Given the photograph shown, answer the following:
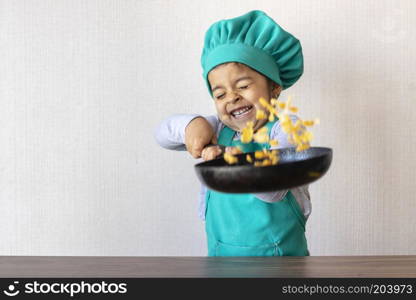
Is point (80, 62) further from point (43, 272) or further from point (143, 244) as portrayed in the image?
point (43, 272)

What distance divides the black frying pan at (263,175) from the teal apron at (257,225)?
334mm

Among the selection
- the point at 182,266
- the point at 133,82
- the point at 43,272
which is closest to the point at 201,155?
the point at 182,266

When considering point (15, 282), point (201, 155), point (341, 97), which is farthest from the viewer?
point (341, 97)

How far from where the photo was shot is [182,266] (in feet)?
2.59

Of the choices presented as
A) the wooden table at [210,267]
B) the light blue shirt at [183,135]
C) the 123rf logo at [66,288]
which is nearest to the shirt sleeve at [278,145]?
the light blue shirt at [183,135]

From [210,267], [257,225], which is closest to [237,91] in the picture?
[257,225]

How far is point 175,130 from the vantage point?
1.06 m

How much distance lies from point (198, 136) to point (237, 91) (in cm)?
12

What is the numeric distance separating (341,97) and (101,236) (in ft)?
2.32

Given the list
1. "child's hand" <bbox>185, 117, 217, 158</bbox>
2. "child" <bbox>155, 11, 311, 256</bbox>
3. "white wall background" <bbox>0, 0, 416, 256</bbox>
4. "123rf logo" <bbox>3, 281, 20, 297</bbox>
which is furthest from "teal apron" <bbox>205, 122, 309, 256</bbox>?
"123rf logo" <bbox>3, 281, 20, 297</bbox>

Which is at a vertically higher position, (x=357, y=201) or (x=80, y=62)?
(x=80, y=62)

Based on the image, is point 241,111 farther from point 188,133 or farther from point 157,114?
point 157,114

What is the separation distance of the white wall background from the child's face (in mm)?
299

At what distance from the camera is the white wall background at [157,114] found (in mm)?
1312
